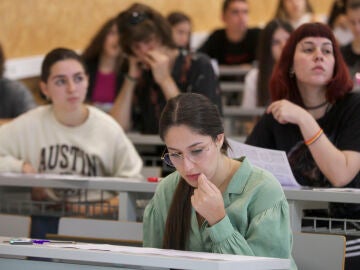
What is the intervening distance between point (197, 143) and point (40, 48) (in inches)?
190

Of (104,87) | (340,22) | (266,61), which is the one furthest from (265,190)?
(340,22)

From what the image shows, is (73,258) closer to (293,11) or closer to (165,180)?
(165,180)

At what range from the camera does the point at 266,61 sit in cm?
628

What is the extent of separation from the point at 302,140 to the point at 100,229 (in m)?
0.88

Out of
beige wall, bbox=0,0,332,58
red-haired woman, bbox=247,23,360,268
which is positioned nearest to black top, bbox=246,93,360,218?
red-haired woman, bbox=247,23,360,268

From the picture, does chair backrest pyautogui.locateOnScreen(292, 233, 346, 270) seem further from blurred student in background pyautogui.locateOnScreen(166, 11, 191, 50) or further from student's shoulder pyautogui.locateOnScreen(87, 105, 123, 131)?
blurred student in background pyautogui.locateOnScreen(166, 11, 191, 50)

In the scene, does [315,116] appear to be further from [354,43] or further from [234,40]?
[234,40]

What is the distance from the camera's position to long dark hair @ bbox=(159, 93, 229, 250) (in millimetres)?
2637

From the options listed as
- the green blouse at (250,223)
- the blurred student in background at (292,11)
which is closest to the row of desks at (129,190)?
the green blouse at (250,223)

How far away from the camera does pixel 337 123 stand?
365 centimetres

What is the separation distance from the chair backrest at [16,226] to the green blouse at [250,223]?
31.0 inches

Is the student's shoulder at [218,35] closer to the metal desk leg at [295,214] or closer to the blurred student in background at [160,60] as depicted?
the blurred student in background at [160,60]

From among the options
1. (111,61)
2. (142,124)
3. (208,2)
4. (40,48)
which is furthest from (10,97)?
(208,2)

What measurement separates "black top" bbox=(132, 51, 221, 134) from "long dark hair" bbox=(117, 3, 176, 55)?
133 mm
